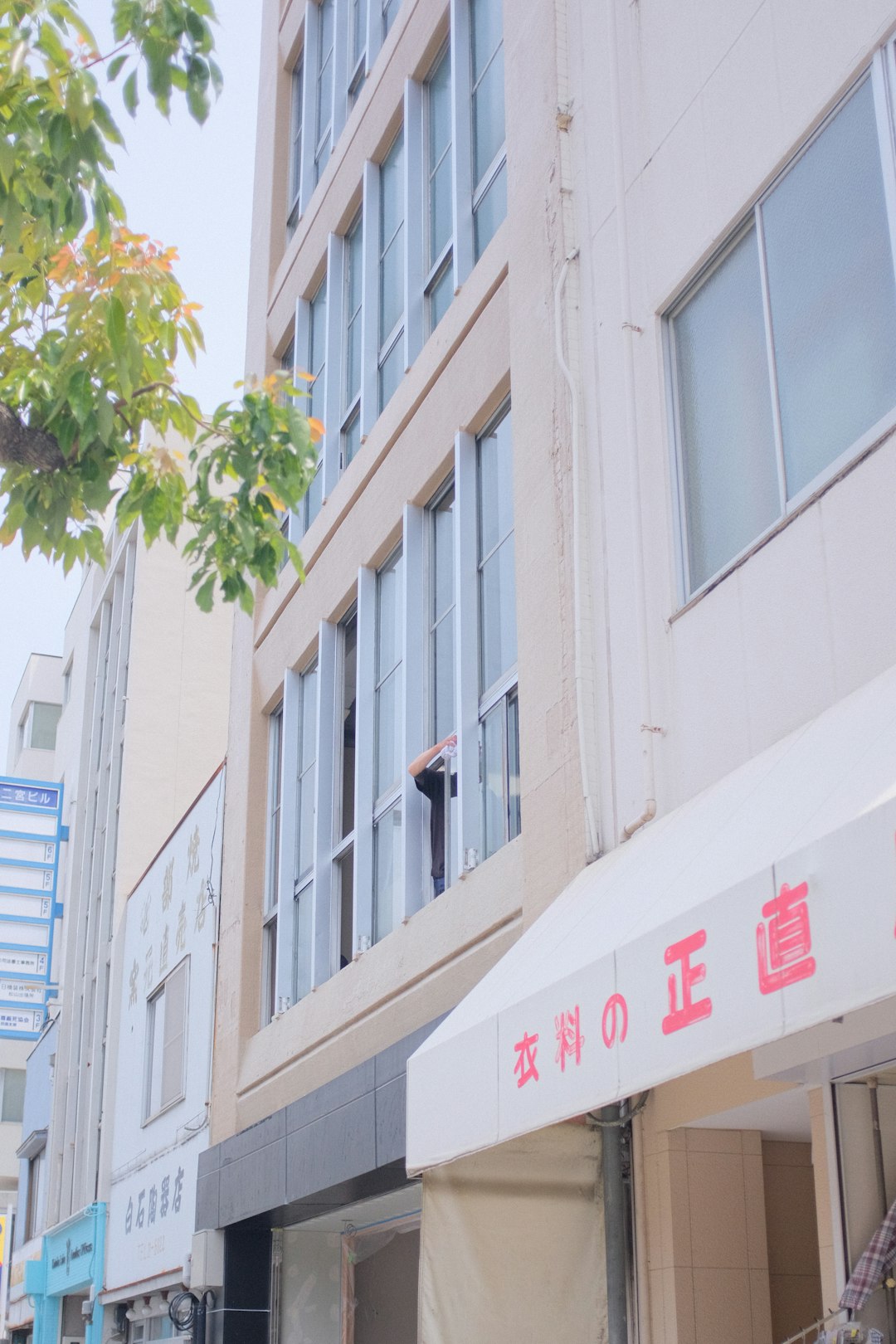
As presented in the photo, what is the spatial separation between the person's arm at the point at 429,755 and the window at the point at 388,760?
68 cm

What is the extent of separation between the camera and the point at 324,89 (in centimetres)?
1673

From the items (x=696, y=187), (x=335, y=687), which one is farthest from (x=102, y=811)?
(x=696, y=187)

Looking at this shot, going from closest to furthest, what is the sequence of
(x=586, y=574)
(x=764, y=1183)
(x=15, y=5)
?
(x=15, y=5)
(x=764, y=1183)
(x=586, y=574)

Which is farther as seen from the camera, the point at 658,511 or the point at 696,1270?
the point at 658,511

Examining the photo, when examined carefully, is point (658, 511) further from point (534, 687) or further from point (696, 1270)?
point (696, 1270)

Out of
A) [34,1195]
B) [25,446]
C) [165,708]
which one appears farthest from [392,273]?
[34,1195]

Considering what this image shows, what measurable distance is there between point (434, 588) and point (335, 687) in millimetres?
2179

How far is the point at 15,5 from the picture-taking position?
5.86 metres

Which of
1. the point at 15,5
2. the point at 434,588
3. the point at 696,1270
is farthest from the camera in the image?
the point at 434,588

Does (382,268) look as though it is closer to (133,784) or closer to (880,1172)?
(880,1172)

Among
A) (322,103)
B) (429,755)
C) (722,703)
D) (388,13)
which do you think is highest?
(322,103)

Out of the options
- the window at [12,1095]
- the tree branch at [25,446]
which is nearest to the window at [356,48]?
the tree branch at [25,446]

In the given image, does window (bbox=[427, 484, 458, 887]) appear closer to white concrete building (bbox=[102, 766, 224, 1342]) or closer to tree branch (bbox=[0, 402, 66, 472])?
tree branch (bbox=[0, 402, 66, 472])

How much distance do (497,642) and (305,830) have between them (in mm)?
4196
